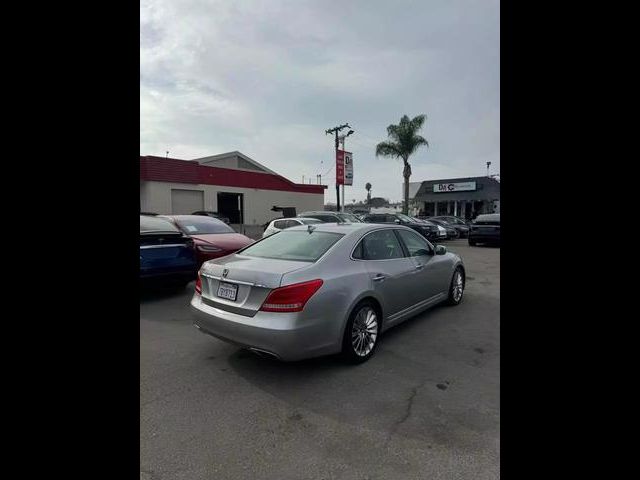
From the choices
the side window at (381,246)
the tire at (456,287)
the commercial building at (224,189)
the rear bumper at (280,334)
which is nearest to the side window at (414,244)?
the side window at (381,246)

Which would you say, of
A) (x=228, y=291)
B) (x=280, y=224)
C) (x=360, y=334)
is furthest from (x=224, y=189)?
(x=360, y=334)

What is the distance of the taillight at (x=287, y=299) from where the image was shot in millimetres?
3260

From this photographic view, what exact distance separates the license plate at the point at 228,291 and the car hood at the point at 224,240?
12.7ft

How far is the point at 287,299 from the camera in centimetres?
327

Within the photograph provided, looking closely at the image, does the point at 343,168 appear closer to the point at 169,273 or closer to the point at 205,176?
the point at 205,176

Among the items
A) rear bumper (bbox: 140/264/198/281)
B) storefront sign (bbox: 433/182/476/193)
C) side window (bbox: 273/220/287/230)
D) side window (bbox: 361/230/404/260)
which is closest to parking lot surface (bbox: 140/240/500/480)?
side window (bbox: 361/230/404/260)

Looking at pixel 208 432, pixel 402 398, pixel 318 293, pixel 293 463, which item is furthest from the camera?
pixel 318 293

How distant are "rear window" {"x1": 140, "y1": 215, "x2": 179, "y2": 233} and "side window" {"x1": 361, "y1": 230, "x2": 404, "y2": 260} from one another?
402 cm
